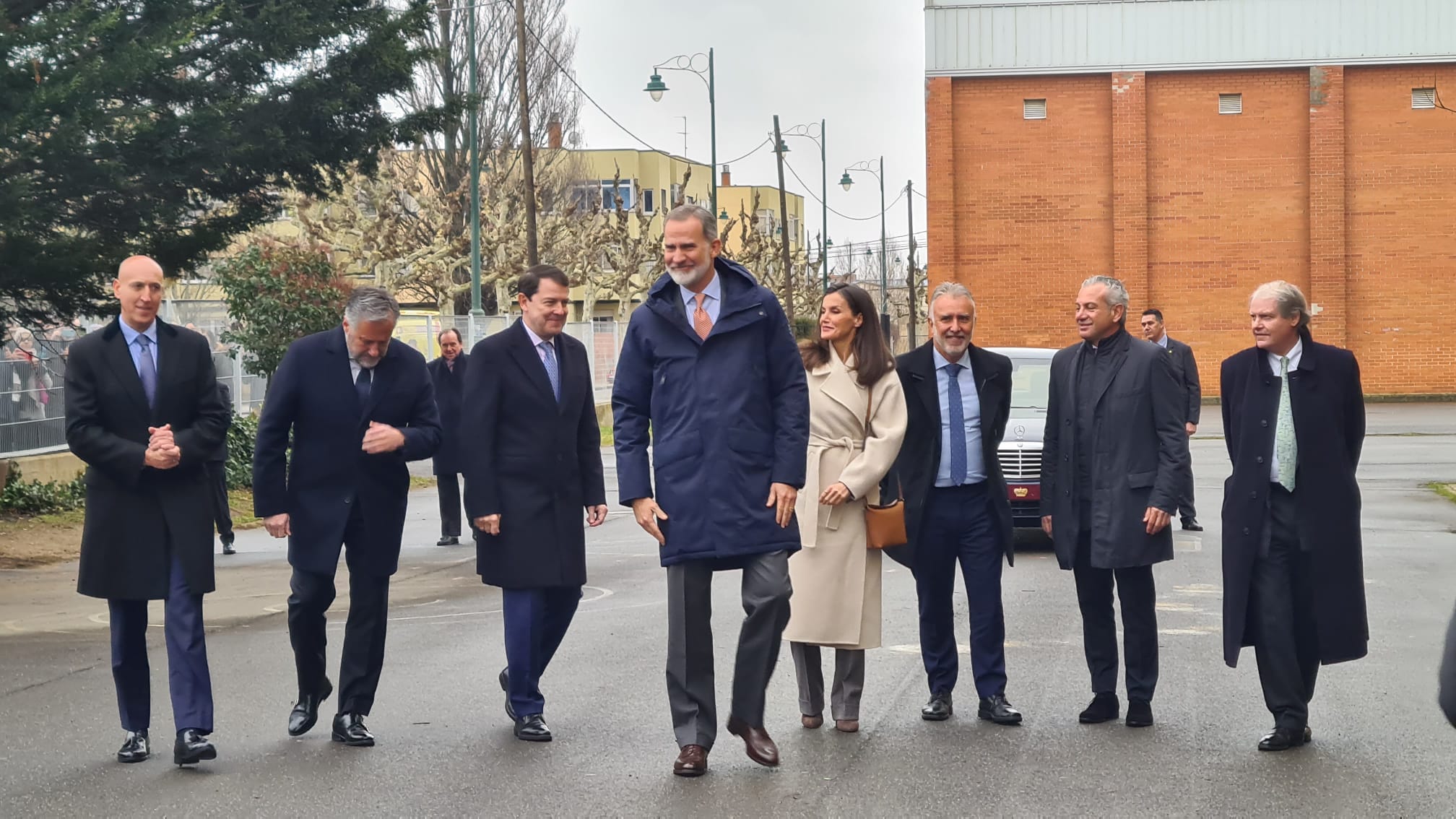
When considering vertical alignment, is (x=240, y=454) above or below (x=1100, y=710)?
above

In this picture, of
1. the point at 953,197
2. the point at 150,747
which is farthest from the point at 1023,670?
the point at 953,197

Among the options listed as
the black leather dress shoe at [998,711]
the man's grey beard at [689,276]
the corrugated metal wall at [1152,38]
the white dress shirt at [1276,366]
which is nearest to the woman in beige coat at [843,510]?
the black leather dress shoe at [998,711]

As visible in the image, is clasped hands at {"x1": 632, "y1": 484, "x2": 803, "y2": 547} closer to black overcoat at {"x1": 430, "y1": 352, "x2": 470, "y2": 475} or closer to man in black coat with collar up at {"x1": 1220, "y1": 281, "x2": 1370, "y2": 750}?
man in black coat with collar up at {"x1": 1220, "y1": 281, "x2": 1370, "y2": 750}

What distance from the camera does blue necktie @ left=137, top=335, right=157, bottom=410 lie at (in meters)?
6.66

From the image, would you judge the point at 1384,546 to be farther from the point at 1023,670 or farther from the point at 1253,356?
the point at 1253,356

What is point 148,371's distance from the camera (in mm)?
6703

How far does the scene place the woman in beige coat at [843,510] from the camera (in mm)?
7121

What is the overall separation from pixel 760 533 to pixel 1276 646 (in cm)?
225

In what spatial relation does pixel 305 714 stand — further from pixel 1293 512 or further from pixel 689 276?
pixel 1293 512

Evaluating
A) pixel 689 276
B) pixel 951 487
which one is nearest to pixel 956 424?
pixel 951 487

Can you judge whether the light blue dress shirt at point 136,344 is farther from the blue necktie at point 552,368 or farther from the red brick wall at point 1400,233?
the red brick wall at point 1400,233

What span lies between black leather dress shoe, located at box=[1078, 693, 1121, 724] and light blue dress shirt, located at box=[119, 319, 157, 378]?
4.16 meters

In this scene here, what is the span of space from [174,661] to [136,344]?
4.16ft

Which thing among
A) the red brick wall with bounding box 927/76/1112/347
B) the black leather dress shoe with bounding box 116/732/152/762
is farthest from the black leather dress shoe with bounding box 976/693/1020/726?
the red brick wall with bounding box 927/76/1112/347
